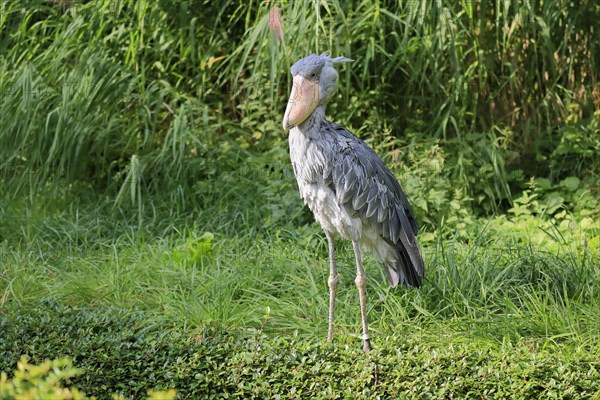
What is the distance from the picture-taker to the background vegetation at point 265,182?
3.71 m

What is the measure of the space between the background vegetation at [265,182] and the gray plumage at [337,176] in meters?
0.45

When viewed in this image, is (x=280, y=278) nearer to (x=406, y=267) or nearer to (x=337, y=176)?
(x=406, y=267)

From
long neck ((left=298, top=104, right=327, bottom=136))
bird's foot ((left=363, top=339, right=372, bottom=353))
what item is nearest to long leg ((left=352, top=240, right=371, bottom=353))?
bird's foot ((left=363, top=339, right=372, bottom=353))

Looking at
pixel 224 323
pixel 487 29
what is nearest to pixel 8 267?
pixel 224 323

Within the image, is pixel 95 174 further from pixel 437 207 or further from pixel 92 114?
pixel 437 207

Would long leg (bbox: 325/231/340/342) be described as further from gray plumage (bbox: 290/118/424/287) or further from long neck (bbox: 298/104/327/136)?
long neck (bbox: 298/104/327/136)

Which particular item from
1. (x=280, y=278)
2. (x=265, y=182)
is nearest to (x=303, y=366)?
(x=280, y=278)

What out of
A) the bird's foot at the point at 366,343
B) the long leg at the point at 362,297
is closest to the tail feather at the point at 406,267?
the long leg at the point at 362,297

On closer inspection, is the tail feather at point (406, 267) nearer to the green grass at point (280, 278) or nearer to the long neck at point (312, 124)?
the green grass at point (280, 278)

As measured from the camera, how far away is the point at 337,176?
3.47 m

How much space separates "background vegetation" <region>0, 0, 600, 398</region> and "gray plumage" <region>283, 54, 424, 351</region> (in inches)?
17.5

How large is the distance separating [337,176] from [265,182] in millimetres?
2066

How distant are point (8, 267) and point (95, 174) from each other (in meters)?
1.25

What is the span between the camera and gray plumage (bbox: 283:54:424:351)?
3.46 metres
